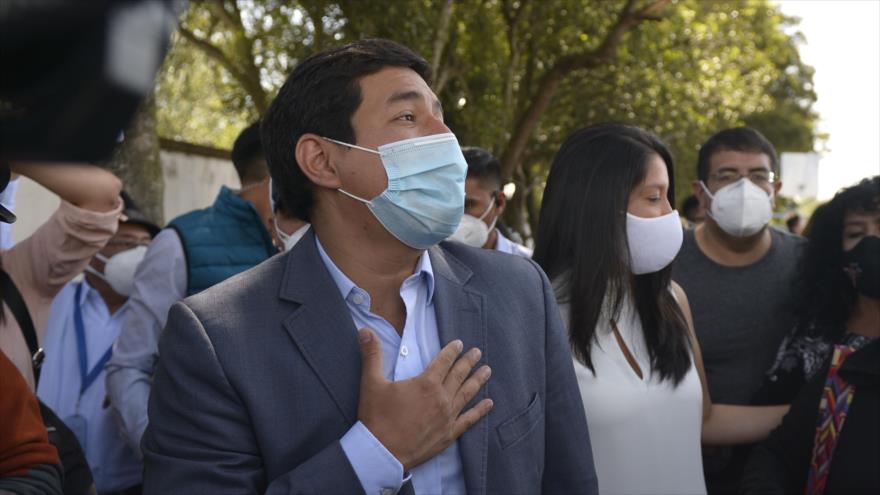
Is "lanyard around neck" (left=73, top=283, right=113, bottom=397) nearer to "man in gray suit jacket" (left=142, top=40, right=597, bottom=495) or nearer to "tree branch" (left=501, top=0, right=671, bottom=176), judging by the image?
"man in gray suit jacket" (left=142, top=40, right=597, bottom=495)

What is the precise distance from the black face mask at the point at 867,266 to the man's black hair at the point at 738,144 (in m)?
1.10

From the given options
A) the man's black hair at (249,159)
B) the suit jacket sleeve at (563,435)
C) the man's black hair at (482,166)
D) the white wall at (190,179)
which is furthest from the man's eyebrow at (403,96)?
the white wall at (190,179)

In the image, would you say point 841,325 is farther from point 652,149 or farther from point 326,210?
point 326,210

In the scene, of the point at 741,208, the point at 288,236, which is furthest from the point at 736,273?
the point at 288,236

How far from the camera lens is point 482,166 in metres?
4.98

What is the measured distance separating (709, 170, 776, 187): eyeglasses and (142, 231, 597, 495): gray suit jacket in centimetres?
259

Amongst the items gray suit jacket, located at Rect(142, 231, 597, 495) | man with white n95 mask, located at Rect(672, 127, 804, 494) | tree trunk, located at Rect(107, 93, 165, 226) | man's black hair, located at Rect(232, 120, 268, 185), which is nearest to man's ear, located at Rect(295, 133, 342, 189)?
gray suit jacket, located at Rect(142, 231, 597, 495)

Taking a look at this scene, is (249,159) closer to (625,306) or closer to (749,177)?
(625,306)

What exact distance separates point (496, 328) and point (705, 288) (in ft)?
7.51

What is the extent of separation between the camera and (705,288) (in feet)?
14.1

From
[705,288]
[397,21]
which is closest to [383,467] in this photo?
[705,288]

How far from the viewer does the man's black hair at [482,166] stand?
496 cm

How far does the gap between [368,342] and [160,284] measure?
191 centimetres

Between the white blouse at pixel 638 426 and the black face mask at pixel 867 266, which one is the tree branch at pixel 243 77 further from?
the white blouse at pixel 638 426
